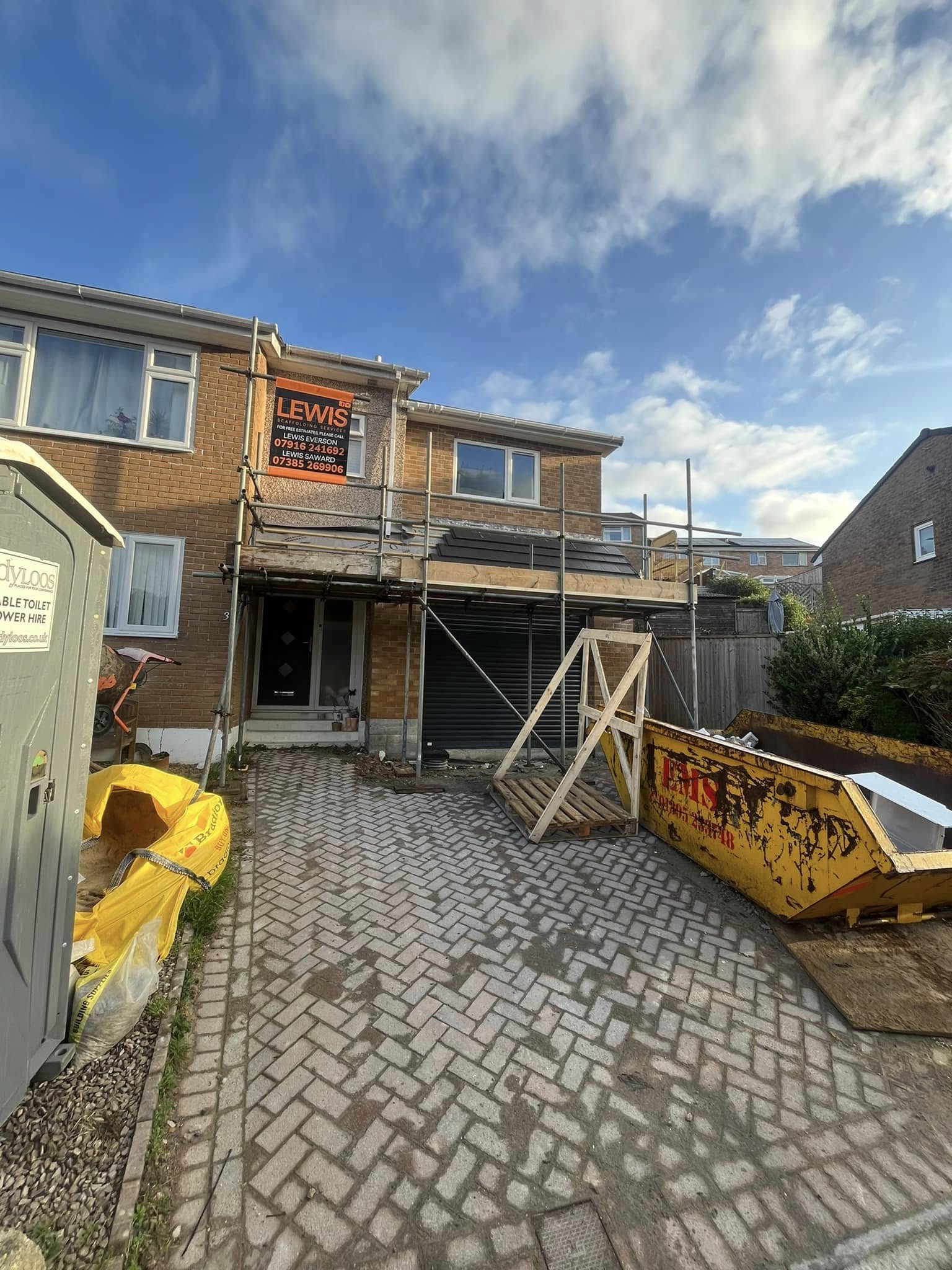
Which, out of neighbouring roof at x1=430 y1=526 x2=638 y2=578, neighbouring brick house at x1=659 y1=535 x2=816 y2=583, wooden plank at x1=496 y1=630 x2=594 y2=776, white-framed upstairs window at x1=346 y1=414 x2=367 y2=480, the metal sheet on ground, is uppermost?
neighbouring brick house at x1=659 y1=535 x2=816 y2=583

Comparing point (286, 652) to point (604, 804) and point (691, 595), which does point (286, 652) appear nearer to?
point (604, 804)

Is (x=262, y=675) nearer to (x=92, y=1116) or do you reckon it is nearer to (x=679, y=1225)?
(x=92, y=1116)

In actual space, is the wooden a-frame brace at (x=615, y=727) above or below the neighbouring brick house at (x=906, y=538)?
below

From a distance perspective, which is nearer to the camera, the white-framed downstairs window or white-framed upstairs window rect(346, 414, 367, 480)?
the white-framed downstairs window

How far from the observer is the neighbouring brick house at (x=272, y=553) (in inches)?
279

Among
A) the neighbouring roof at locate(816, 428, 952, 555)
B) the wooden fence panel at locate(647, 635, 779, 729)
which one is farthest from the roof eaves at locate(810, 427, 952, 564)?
the wooden fence panel at locate(647, 635, 779, 729)

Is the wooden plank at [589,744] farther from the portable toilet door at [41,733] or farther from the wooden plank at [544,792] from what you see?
the portable toilet door at [41,733]

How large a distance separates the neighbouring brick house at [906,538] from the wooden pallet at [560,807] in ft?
48.0

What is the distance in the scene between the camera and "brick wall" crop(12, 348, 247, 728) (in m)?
7.16

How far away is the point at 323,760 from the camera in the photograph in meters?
7.59

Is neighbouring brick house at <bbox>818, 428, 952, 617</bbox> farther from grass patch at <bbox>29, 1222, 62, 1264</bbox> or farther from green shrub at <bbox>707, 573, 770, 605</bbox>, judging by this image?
grass patch at <bbox>29, 1222, 62, 1264</bbox>

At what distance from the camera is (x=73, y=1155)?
1.82 metres

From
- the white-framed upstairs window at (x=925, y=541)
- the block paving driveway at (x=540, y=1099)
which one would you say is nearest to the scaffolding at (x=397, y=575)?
the block paving driveway at (x=540, y=1099)

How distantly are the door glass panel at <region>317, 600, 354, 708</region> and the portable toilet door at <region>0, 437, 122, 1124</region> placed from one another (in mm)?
6636
